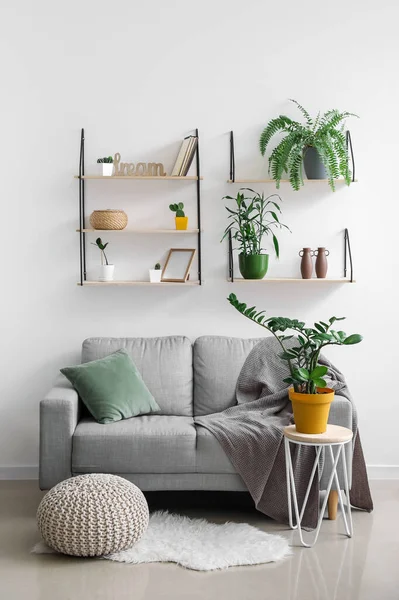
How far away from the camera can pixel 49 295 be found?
448 centimetres

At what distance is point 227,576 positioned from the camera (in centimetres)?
306

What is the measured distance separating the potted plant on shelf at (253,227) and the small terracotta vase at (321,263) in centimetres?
24

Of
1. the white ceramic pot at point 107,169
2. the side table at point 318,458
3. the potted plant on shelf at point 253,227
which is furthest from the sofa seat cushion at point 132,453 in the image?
the white ceramic pot at point 107,169

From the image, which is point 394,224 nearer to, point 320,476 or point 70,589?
point 320,476

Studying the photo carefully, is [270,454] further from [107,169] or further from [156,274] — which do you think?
[107,169]

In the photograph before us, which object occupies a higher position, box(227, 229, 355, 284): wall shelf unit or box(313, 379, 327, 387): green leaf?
box(227, 229, 355, 284): wall shelf unit

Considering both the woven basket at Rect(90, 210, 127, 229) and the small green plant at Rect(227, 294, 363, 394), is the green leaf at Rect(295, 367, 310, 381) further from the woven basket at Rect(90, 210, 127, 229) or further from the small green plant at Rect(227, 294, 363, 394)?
the woven basket at Rect(90, 210, 127, 229)

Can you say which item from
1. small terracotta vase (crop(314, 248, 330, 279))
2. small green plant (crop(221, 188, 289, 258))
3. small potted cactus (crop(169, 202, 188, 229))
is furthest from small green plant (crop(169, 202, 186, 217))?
small terracotta vase (crop(314, 248, 330, 279))

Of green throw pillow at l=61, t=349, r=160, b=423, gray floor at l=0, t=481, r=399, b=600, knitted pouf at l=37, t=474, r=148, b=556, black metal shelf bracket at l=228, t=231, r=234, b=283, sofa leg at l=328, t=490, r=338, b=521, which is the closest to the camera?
gray floor at l=0, t=481, r=399, b=600

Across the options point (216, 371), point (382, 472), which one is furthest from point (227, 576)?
point (382, 472)

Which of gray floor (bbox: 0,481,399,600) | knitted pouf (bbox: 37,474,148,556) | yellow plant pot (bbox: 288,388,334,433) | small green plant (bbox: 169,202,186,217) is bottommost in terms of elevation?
gray floor (bbox: 0,481,399,600)

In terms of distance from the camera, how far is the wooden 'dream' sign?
4.34m

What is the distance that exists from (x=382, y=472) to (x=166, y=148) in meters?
2.32

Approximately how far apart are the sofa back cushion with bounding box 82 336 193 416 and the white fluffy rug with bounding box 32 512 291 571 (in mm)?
754
